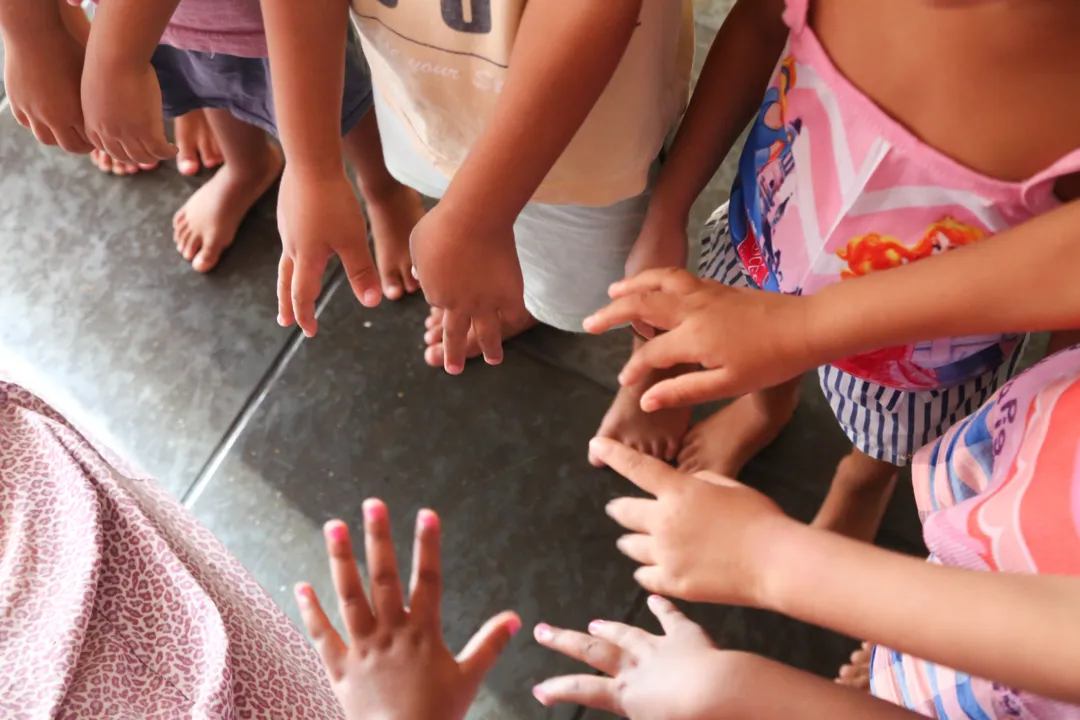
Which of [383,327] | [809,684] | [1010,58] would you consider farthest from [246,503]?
[1010,58]

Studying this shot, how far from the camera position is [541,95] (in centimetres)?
55

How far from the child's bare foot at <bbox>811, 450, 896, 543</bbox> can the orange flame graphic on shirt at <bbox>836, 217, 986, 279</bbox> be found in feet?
1.10

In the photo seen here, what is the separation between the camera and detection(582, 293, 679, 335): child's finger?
0.59m

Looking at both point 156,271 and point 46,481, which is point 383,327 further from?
point 46,481

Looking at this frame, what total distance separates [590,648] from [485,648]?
0.09 meters

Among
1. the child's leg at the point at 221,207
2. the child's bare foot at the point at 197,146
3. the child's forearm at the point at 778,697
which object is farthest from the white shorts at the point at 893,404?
the child's bare foot at the point at 197,146

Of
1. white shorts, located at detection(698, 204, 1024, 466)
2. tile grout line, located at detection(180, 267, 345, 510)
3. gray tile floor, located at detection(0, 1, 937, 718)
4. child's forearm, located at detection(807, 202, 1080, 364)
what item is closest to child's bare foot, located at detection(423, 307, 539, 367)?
gray tile floor, located at detection(0, 1, 937, 718)

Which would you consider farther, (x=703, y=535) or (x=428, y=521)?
(x=428, y=521)

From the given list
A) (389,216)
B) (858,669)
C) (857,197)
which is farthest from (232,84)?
(858,669)

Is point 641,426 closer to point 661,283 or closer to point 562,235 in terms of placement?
point 562,235

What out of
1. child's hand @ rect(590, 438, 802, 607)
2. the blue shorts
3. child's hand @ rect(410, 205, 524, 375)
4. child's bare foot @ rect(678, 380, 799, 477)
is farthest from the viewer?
child's bare foot @ rect(678, 380, 799, 477)

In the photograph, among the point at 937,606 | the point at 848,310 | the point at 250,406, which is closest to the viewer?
the point at 937,606

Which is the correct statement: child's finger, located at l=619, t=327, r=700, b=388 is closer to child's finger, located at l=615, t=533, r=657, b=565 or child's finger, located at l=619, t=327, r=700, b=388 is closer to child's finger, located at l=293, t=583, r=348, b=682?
child's finger, located at l=615, t=533, r=657, b=565

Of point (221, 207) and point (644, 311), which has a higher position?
point (644, 311)
